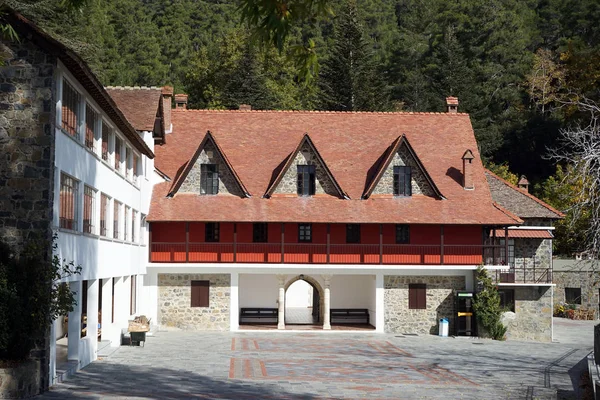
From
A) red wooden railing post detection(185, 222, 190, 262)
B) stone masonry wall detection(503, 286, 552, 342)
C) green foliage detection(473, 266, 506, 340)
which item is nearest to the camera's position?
green foliage detection(473, 266, 506, 340)

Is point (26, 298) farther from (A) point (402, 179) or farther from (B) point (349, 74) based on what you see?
(B) point (349, 74)

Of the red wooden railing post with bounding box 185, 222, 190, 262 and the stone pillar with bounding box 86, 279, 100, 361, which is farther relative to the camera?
the red wooden railing post with bounding box 185, 222, 190, 262

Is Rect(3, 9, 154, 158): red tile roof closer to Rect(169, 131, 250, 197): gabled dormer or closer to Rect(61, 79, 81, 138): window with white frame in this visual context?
Rect(61, 79, 81, 138): window with white frame

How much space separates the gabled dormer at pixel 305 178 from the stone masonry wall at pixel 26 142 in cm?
2008

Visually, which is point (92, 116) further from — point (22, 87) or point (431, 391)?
point (431, 391)

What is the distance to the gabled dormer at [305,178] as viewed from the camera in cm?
3969

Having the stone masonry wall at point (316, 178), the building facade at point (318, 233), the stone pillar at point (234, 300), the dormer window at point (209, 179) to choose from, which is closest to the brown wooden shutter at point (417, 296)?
the building facade at point (318, 233)

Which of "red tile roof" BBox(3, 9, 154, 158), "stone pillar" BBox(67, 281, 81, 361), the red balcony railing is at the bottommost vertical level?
"stone pillar" BBox(67, 281, 81, 361)

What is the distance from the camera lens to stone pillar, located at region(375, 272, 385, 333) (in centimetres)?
3838

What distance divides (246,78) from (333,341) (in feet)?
106

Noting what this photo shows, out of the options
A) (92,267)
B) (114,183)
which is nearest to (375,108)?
(114,183)

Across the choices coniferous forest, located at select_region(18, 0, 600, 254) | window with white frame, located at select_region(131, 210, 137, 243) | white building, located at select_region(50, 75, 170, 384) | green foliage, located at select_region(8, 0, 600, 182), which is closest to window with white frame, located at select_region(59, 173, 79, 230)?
white building, located at select_region(50, 75, 170, 384)

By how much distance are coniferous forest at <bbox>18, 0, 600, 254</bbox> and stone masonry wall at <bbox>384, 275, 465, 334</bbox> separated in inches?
914

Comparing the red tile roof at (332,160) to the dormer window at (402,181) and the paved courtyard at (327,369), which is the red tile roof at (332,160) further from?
the paved courtyard at (327,369)
